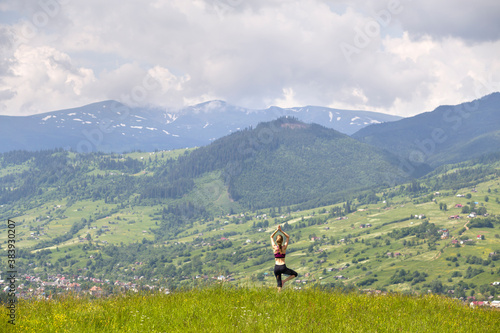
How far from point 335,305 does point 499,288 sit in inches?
8119

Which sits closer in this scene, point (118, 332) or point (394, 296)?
point (118, 332)

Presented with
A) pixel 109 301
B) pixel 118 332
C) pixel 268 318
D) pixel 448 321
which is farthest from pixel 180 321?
pixel 448 321

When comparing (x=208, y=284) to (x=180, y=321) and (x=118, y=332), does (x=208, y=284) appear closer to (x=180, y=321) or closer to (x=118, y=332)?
(x=180, y=321)

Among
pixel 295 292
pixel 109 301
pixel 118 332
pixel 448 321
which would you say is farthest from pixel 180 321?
pixel 448 321

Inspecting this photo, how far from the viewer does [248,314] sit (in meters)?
11.9

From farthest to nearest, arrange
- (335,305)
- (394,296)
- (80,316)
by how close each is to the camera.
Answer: (394,296), (335,305), (80,316)

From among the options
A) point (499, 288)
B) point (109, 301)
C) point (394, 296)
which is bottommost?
point (499, 288)

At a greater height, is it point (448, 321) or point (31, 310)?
point (31, 310)

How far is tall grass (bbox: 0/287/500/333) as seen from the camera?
1138cm

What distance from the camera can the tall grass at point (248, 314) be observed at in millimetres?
11375

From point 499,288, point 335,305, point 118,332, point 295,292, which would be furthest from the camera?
point 499,288

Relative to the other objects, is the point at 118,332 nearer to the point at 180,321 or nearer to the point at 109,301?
the point at 180,321

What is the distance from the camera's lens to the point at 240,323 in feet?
37.1

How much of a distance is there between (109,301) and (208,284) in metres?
3.70
